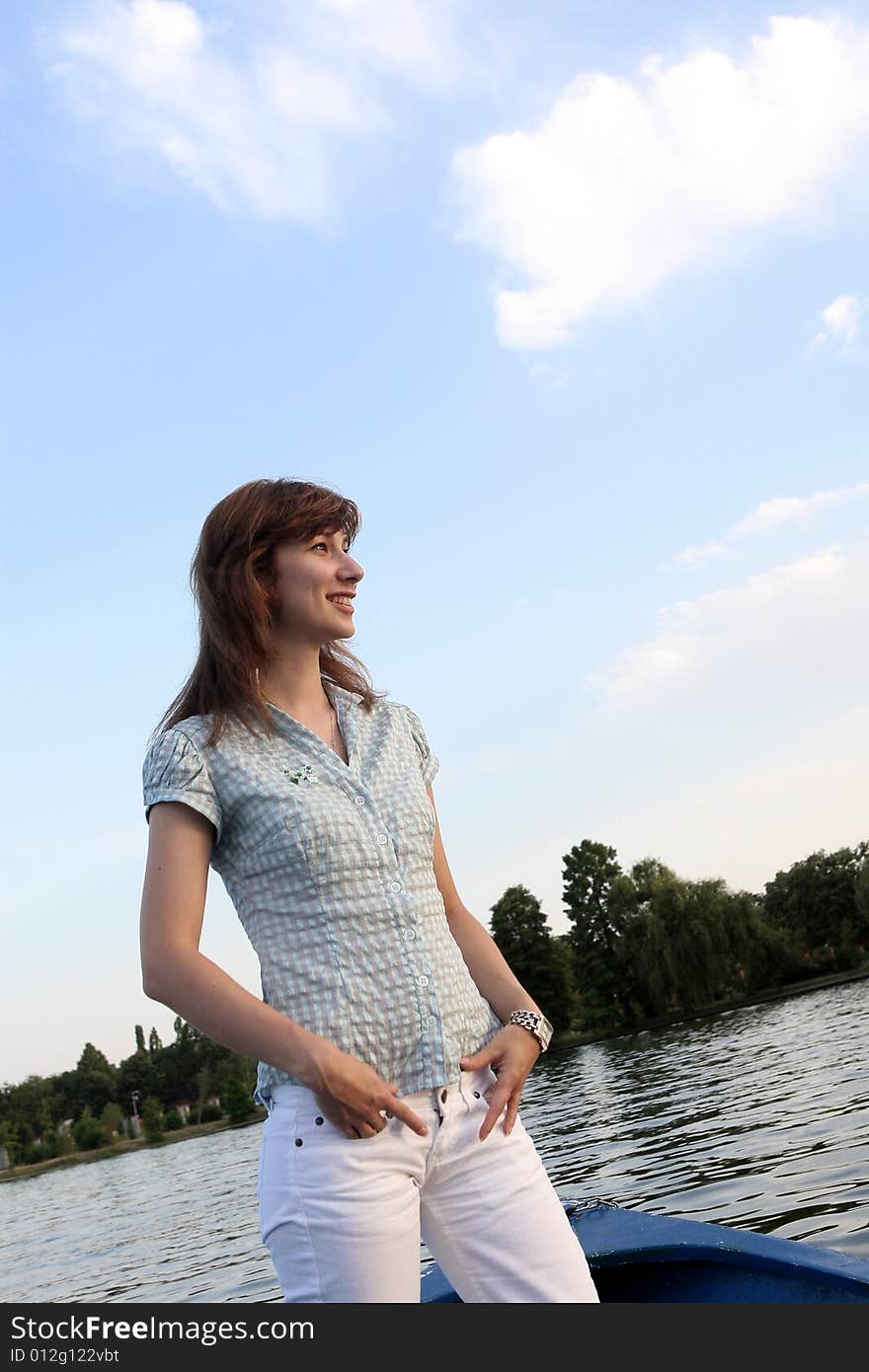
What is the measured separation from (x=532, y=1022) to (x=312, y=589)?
98cm

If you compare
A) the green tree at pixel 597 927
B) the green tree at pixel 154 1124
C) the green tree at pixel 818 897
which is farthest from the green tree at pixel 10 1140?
the green tree at pixel 818 897

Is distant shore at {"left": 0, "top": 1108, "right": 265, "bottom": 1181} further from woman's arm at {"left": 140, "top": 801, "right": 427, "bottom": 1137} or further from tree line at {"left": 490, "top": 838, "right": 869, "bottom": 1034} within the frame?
woman's arm at {"left": 140, "top": 801, "right": 427, "bottom": 1137}

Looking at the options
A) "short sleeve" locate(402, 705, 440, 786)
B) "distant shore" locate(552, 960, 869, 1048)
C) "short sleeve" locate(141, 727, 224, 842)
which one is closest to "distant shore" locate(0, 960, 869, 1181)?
"distant shore" locate(552, 960, 869, 1048)

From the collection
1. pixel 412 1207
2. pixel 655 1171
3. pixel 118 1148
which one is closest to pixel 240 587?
pixel 412 1207

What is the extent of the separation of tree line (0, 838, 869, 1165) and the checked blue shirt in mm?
40498

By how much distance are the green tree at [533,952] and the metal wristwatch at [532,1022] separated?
56.5 m

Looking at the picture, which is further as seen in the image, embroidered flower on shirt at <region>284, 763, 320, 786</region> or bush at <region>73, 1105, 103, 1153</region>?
bush at <region>73, 1105, 103, 1153</region>

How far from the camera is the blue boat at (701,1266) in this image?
133 inches

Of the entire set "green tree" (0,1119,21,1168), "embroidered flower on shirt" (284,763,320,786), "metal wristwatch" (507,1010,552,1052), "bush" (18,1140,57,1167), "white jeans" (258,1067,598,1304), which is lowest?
"bush" (18,1140,57,1167)

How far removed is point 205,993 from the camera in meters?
1.94

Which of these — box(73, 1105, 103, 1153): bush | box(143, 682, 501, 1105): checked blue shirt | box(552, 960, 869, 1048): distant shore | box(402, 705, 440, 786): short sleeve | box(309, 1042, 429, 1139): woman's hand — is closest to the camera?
box(309, 1042, 429, 1139): woman's hand

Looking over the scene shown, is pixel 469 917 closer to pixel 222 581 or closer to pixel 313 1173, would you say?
pixel 313 1173

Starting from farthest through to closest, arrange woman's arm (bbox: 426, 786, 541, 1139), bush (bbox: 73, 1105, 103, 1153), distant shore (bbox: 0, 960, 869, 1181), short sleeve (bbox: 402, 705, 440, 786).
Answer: bush (bbox: 73, 1105, 103, 1153)
distant shore (bbox: 0, 960, 869, 1181)
short sleeve (bbox: 402, 705, 440, 786)
woman's arm (bbox: 426, 786, 541, 1139)

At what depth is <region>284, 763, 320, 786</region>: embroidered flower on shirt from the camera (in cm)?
218
